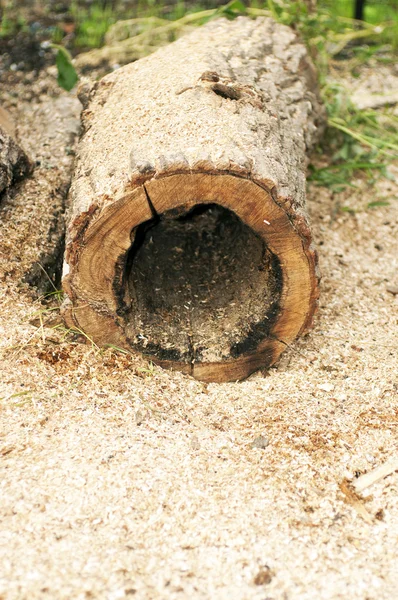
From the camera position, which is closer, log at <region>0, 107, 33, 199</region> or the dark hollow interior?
the dark hollow interior

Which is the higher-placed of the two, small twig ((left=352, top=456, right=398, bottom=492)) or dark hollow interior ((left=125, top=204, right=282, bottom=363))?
dark hollow interior ((left=125, top=204, right=282, bottom=363))

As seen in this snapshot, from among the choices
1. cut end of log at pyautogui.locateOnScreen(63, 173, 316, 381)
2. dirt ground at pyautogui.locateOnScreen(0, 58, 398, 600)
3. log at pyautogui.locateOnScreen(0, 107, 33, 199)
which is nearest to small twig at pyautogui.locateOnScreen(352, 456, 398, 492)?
dirt ground at pyautogui.locateOnScreen(0, 58, 398, 600)

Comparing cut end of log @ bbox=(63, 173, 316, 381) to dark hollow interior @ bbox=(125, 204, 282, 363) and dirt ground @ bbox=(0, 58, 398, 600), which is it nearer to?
dark hollow interior @ bbox=(125, 204, 282, 363)

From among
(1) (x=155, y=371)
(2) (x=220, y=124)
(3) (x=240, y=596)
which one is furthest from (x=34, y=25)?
(3) (x=240, y=596)

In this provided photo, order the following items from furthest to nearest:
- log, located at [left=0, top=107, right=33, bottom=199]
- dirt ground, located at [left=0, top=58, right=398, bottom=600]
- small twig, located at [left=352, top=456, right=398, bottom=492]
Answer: log, located at [left=0, top=107, right=33, bottom=199] < small twig, located at [left=352, top=456, right=398, bottom=492] < dirt ground, located at [left=0, top=58, right=398, bottom=600]

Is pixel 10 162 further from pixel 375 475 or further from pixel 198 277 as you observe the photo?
pixel 375 475

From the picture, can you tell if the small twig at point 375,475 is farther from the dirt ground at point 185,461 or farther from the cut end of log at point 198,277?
the cut end of log at point 198,277

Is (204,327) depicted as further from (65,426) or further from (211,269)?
(65,426)

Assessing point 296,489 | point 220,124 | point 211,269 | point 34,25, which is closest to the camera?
point 296,489
